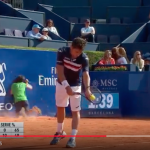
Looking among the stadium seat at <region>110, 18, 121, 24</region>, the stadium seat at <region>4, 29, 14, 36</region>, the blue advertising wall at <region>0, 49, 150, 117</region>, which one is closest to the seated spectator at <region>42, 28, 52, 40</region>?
the stadium seat at <region>4, 29, 14, 36</region>

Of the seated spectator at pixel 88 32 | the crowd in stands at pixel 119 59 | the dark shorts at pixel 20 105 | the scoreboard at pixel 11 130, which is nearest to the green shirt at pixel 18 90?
the dark shorts at pixel 20 105

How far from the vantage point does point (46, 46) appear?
66.4 ft

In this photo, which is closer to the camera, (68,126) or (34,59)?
(68,126)

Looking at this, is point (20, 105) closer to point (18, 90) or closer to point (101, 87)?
point (18, 90)

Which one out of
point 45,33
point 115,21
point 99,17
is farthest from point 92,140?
point 99,17

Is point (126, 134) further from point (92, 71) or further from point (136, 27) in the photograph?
point (136, 27)

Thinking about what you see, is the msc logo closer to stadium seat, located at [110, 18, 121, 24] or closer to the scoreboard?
the scoreboard

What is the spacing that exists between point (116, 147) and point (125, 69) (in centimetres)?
782

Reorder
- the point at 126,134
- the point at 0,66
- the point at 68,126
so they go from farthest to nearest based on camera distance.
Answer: the point at 0,66 < the point at 68,126 < the point at 126,134

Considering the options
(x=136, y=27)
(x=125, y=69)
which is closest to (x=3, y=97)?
(x=125, y=69)

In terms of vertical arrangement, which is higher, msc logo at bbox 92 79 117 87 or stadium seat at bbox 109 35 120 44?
stadium seat at bbox 109 35 120 44

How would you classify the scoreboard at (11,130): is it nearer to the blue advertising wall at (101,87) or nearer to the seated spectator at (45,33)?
the blue advertising wall at (101,87)

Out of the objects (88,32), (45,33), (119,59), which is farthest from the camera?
(88,32)

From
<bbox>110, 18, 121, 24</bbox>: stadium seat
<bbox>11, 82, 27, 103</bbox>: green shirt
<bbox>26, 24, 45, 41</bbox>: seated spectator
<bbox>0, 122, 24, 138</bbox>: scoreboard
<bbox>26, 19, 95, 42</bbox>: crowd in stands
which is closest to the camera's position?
<bbox>0, 122, 24, 138</bbox>: scoreboard
